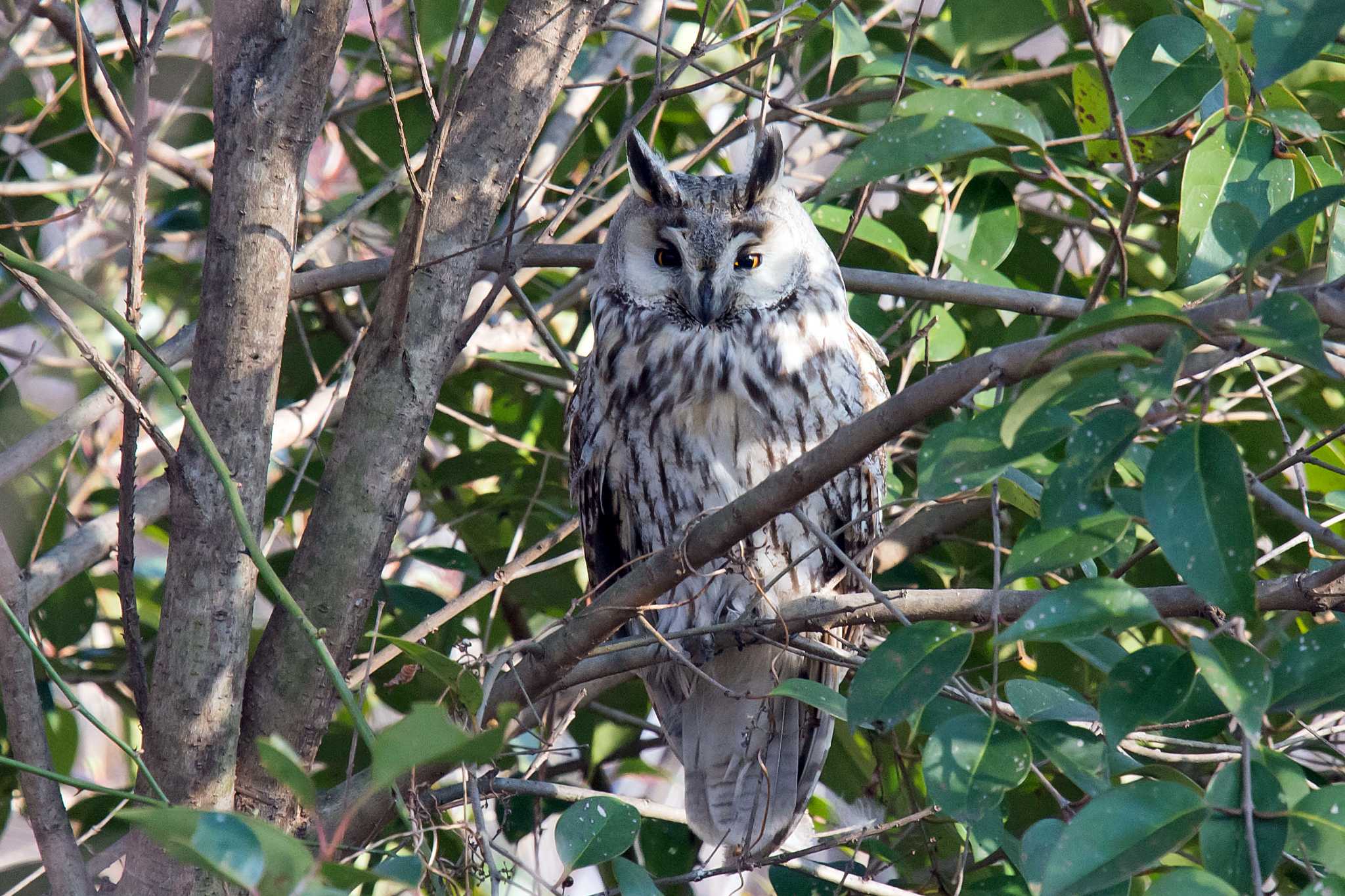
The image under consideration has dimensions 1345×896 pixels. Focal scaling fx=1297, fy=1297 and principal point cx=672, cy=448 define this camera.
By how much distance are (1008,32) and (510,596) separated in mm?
1317

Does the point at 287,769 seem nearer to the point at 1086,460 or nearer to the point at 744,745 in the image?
the point at 1086,460

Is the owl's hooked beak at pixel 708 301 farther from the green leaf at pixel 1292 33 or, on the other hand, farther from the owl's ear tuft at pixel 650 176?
the green leaf at pixel 1292 33

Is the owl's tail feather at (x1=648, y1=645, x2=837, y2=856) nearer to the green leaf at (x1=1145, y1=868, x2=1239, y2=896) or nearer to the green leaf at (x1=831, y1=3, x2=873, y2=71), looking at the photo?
the green leaf at (x1=831, y1=3, x2=873, y2=71)

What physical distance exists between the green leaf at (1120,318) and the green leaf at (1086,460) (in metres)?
0.07

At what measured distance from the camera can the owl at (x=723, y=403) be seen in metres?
2.19

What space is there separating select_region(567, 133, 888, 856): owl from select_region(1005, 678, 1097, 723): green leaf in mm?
985

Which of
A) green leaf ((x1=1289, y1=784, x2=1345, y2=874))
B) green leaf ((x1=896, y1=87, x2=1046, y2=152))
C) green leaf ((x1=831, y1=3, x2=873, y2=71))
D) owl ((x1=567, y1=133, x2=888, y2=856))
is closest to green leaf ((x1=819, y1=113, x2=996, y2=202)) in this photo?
green leaf ((x1=896, y1=87, x2=1046, y2=152))

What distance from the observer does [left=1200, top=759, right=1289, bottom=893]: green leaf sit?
0.85 metres

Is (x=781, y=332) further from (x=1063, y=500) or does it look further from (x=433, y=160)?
(x=1063, y=500)

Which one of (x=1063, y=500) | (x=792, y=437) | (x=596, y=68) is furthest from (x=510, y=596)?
(x=1063, y=500)

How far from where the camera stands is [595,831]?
1257mm

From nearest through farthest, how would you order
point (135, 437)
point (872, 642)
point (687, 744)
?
point (135, 437), point (872, 642), point (687, 744)

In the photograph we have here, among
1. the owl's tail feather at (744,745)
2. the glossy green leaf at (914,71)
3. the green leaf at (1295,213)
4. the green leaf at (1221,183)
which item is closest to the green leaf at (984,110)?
the green leaf at (1221,183)

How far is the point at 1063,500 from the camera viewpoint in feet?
2.93
